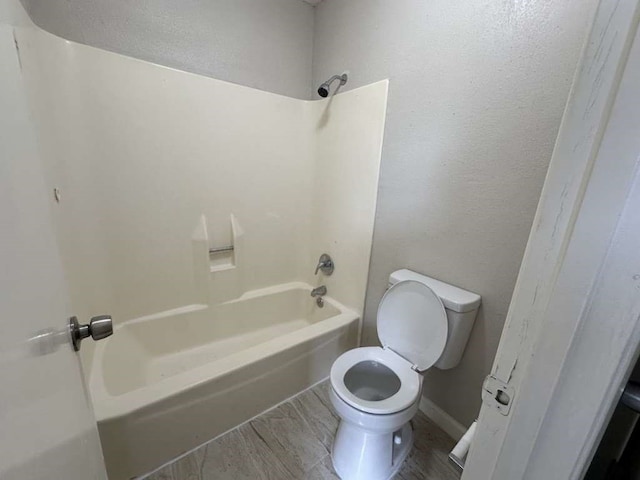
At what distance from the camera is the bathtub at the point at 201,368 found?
104cm

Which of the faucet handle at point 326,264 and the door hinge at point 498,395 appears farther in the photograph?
the faucet handle at point 326,264

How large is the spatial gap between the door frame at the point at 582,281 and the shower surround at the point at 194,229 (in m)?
1.17

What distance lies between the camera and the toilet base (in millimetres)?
1099

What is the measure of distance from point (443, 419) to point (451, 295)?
2.43 ft

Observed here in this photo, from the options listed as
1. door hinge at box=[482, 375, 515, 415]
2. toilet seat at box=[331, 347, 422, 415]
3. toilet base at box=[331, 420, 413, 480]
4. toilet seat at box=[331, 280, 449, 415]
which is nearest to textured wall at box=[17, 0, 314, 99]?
toilet seat at box=[331, 280, 449, 415]

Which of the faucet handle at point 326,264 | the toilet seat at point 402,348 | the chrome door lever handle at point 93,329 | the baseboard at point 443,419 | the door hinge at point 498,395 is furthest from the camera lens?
the faucet handle at point 326,264

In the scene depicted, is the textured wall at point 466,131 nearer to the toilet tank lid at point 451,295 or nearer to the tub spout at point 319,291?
the toilet tank lid at point 451,295

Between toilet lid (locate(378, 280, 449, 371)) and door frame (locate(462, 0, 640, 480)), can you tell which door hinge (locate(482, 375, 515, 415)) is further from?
toilet lid (locate(378, 280, 449, 371))

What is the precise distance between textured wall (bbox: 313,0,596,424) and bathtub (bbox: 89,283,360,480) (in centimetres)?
69

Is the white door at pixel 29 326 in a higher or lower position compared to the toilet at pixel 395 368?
higher

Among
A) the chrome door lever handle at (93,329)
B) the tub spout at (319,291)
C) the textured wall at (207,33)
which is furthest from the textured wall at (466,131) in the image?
the chrome door lever handle at (93,329)

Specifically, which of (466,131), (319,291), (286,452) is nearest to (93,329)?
(286,452)

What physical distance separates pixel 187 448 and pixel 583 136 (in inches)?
65.7

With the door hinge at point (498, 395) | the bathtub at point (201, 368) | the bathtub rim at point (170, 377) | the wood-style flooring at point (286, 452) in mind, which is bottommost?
the wood-style flooring at point (286, 452)
